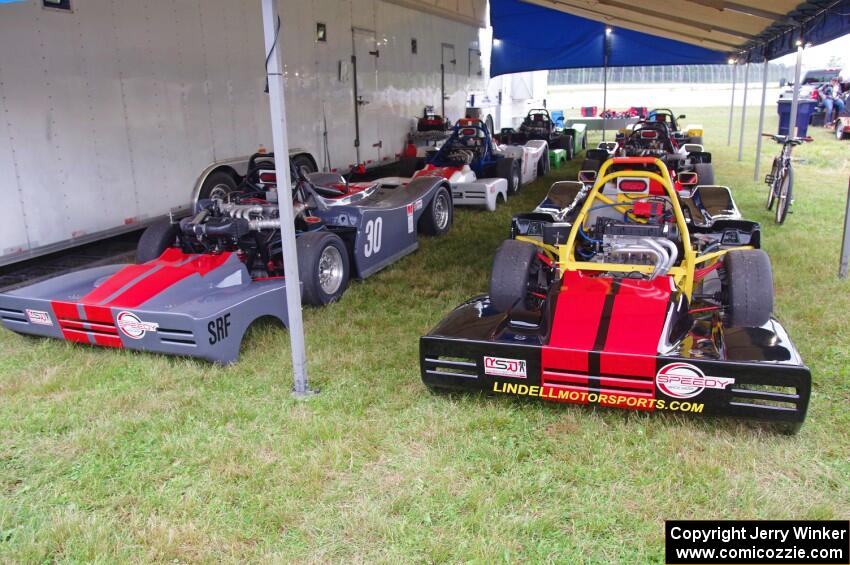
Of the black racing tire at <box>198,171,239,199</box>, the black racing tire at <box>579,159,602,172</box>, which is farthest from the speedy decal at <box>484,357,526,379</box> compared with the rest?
the black racing tire at <box>579,159,602,172</box>

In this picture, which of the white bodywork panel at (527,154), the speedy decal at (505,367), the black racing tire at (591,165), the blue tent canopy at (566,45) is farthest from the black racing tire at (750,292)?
the blue tent canopy at (566,45)

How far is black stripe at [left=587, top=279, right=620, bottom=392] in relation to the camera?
3.20m

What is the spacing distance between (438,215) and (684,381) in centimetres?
521

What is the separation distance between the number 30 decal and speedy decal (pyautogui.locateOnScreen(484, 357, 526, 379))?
295 cm

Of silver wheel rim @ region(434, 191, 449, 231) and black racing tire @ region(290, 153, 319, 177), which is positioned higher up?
black racing tire @ region(290, 153, 319, 177)

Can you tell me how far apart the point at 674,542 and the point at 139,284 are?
372 centimetres

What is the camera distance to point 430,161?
412 inches

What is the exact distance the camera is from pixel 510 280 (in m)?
4.20

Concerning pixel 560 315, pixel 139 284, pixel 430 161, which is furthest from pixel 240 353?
pixel 430 161

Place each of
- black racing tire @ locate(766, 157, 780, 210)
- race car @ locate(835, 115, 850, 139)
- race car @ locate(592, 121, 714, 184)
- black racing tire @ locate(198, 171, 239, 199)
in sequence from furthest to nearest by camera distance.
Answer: race car @ locate(835, 115, 850, 139)
race car @ locate(592, 121, 714, 184)
black racing tire @ locate(766, 157, 780, 210)
black racing tire @ locate(198, 171, 239, 199)

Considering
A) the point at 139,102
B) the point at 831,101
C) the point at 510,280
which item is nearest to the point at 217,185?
the point at 139,102

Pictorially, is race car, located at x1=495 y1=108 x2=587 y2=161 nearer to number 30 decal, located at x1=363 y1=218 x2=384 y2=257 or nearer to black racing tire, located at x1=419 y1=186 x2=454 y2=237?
black racing tire, located at x1=419 y1=186 x2=454 y2=237

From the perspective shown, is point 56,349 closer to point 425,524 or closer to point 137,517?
point 137,517

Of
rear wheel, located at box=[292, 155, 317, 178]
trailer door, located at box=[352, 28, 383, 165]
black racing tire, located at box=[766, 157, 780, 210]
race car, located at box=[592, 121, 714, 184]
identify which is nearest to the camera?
black racing tire, located at box=[766, 157, 780, 210]
